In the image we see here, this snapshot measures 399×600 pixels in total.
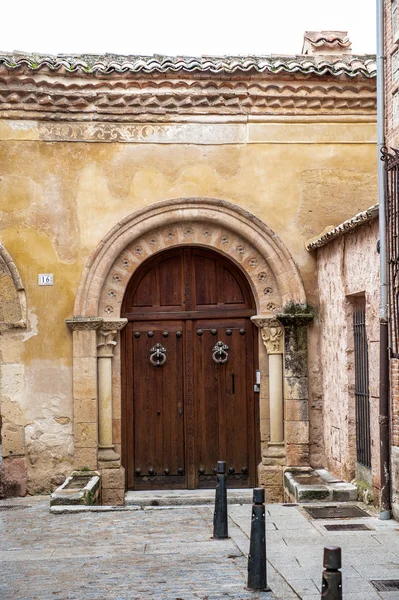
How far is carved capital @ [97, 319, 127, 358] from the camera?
12.0 m

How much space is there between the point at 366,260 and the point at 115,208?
3.59m

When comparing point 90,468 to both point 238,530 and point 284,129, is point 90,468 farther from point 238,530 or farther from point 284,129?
point 284,129

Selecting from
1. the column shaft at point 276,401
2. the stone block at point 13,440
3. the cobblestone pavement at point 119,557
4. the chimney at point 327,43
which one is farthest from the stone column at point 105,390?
the chimney at point 327,43

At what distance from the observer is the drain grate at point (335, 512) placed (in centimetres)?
961

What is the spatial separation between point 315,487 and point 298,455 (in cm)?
125

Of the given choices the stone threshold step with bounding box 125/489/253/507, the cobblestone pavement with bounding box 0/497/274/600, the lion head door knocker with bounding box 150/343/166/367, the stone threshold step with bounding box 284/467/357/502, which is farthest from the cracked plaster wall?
the cobblestone pavement with bounding box 0/497/274/600

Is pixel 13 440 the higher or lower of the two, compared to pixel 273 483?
higher

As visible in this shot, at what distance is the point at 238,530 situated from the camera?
896cm

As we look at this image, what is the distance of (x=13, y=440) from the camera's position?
38.5 ft

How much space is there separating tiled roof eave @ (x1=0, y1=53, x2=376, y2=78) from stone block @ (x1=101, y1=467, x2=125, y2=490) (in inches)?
201

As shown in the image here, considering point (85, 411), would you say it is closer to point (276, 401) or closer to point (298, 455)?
point (276, 401)

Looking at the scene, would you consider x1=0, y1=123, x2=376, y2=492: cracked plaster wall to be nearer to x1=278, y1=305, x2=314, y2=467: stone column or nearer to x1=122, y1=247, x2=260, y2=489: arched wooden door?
x1=278, y1=305, x2=314, y2=467: stone column

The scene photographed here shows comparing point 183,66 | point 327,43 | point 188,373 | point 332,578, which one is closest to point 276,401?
point 188,373

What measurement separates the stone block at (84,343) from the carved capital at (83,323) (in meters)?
0.04
